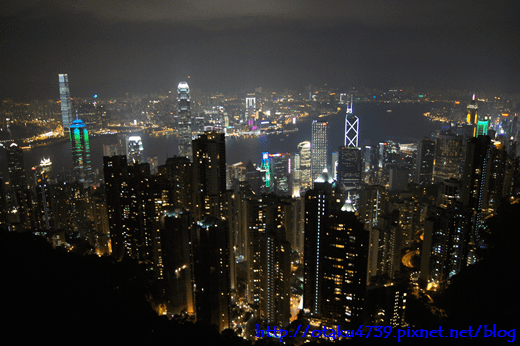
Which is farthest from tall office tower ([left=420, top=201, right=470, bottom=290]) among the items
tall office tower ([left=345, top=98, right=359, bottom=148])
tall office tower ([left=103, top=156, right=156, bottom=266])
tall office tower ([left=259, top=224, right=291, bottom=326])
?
tall office tower ([left=345, top=98, right=359, bottom=148])

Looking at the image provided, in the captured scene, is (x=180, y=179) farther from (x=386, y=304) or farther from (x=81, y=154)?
(x=386, y=304)

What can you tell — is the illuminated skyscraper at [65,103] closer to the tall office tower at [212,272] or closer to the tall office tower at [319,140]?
the tall office tower at [212,272]

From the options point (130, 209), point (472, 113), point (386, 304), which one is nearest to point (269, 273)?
point (386, 304)

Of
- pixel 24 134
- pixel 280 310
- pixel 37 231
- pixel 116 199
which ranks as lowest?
pixel 280 310

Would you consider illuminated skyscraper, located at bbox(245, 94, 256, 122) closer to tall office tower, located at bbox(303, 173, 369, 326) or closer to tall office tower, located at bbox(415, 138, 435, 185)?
tall office tower, located at bbox(415, 138, 435, 185)

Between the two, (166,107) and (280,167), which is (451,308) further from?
(166,107)

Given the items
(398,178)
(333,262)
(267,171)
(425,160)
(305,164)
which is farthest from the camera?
(305,164)

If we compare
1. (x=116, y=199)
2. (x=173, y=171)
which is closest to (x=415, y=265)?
(x=173, y=171)
